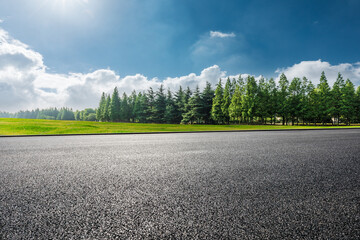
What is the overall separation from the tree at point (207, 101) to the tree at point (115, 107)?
118 ft

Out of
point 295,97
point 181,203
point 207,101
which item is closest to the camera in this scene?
point 181,203

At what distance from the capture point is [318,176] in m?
3.68

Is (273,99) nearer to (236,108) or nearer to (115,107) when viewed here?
(236,108)

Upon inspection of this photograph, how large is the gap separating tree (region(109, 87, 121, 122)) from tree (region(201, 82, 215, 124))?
36112 mm

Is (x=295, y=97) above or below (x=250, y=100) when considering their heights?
above

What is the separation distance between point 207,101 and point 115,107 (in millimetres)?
38496

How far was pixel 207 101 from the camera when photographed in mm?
55344

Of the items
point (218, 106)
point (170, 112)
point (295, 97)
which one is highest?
point (295, 97)

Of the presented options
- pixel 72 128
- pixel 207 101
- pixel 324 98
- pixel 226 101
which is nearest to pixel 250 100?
pixel 226 101

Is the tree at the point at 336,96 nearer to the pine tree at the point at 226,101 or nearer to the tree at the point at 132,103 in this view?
the pine tree at the point at 226,101

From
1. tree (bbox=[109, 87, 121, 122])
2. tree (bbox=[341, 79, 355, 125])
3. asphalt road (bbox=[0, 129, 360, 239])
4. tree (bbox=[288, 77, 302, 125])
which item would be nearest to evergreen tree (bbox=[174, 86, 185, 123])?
tree (bbox=[109, 87, 121, 122])

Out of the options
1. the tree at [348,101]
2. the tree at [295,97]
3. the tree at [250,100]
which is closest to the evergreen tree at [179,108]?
the tree at [250,100]

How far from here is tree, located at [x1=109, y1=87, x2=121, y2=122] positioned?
225 ft

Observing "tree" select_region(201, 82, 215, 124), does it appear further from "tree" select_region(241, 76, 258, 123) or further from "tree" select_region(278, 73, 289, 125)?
"tree" select_region(278, 73, 289, 125)
